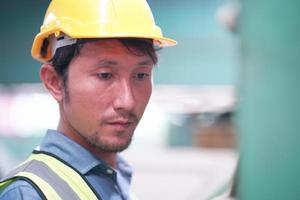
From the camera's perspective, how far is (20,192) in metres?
0.81

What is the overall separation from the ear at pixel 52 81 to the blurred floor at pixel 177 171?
5.21ft

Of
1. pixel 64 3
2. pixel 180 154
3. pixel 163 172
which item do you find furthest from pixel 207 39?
pixel 64 3

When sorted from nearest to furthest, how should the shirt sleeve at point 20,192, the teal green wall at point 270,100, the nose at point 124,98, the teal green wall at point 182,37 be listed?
1. the teal green wall at point 270,100
2. the shirt sleeve at point 20,192
3. the nose at point 124,98
4. the teal green wall at point 182,37

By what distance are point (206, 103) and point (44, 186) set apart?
294 cm

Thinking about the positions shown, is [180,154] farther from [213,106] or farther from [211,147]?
[213,106]

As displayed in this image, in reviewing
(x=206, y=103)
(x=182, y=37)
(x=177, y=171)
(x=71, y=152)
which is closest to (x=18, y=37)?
(x=182, y=37)

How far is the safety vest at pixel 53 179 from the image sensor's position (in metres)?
0.82

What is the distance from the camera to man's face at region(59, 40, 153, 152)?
93 cm

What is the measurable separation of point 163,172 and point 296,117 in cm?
281

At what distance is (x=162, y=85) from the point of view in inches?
208

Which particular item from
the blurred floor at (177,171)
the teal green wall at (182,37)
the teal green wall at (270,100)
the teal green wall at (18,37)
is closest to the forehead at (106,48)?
the teal green wall at (270,100)

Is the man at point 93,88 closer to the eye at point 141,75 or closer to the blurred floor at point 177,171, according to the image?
the eye at point 141,75

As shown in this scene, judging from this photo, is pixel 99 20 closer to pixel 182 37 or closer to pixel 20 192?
pixel 20 192

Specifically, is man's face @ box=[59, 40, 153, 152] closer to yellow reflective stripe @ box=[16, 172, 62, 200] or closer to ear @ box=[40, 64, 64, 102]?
ear @ box=[40, 64, 64, 102]
